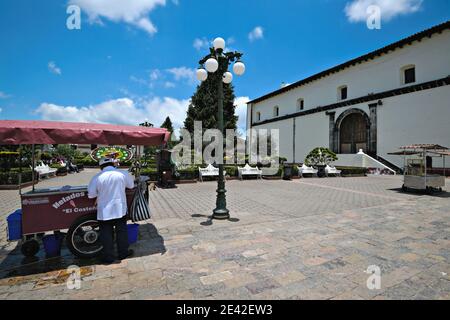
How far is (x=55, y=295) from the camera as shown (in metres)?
2.91

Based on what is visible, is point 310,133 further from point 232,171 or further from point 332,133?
point 232,171

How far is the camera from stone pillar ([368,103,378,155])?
24.6 meters

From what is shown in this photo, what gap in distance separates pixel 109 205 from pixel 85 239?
90 centimetres

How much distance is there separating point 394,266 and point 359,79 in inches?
1128

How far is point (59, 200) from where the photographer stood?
3.97m

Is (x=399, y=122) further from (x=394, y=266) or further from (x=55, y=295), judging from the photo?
(x=55, y=295)

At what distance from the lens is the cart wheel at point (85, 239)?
3846 mm

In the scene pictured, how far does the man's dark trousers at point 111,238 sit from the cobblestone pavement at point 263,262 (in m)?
0.17

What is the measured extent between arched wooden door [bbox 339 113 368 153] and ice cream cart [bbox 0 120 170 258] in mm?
27695

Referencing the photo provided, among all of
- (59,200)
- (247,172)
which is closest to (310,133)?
(247,172)

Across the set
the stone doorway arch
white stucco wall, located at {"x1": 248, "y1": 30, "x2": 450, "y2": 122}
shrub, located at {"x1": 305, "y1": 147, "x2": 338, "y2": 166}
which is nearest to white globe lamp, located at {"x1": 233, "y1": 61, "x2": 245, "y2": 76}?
shrub, located at {"x1": 305, "y1": 147, "x2": 338, "y2": 166}

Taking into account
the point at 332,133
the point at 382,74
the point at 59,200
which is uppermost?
the point at 382,74

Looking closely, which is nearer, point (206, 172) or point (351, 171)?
point (206, 172)
